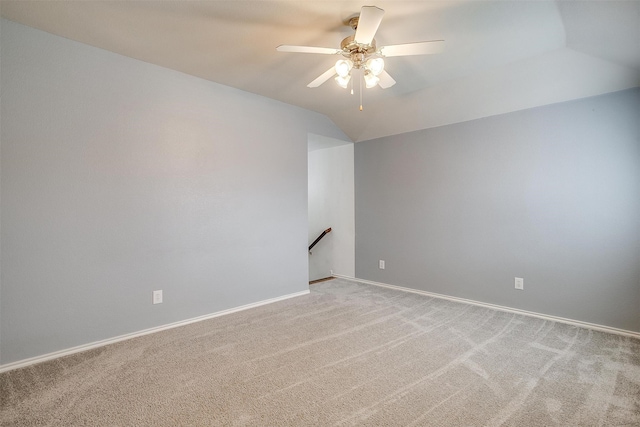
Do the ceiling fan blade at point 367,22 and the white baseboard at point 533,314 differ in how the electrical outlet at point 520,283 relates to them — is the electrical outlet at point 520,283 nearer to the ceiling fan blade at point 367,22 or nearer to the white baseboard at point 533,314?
the white baseboard at point 533,314

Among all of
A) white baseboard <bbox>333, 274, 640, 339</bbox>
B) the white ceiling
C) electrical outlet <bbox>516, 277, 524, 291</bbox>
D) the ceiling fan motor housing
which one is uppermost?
the white ceiling

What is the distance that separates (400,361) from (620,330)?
2107mm

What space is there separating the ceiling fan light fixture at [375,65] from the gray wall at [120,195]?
A: 1770 mm

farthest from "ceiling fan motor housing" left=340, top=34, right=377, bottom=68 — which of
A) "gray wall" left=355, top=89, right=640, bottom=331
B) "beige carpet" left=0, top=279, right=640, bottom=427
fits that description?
"beige carpet" left=0, top=279, right=640, bottom=427

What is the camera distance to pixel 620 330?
8.57 ft

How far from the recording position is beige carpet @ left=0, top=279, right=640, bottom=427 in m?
1.57

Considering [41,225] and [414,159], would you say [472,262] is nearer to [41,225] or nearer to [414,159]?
[414,159]

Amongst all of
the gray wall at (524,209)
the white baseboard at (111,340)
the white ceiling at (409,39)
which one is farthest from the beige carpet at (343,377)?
the white ceiling at (409,39)

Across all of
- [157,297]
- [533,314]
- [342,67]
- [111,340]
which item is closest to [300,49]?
[342,67]

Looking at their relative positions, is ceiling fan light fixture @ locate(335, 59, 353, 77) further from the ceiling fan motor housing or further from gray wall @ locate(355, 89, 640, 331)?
gray wall @ locate(355, 89, 640, 331)

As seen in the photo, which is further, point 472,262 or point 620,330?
point 472,262

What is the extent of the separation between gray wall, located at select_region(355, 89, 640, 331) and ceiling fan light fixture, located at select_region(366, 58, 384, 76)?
203 cm

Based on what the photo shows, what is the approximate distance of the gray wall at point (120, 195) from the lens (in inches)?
82.9

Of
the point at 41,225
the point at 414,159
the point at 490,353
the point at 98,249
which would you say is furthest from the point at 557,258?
the point at 41,225
